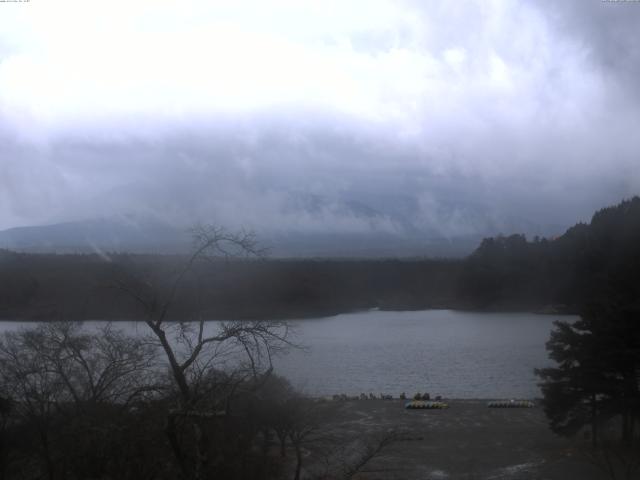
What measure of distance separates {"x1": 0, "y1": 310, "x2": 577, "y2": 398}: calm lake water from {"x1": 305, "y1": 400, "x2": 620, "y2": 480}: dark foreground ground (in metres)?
2.60

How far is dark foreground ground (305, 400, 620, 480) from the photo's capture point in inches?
620

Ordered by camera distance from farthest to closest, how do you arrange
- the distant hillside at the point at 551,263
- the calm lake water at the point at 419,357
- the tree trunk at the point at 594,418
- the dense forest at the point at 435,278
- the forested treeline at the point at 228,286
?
the distant hillside at the point at 551,263 < the dense forest at the point at 435,278 < the calm lake water at the point at 419,357 < the tree trunk at the point at 594,418 < the forested treeline at the point at 228,286

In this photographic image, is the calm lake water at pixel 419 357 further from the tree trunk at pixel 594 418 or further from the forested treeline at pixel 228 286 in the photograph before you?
the tree trunk at pixel 594 418

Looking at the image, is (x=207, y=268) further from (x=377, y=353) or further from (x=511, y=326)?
(x=511, y=326)

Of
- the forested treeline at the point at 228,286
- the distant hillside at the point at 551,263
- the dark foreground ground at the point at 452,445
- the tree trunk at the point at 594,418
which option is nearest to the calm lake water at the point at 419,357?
the forested treeline at the point at 228,286

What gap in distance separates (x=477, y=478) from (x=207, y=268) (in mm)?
11586

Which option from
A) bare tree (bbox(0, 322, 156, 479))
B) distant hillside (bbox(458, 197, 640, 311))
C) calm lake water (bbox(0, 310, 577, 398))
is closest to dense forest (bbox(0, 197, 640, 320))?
distant hillside (bbox(458, 197, 640, 311))

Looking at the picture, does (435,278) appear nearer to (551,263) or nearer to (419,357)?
(551,263)

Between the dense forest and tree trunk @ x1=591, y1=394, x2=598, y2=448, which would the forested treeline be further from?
tree trunk @ x1=591, y1=394, x2=598, y2=448

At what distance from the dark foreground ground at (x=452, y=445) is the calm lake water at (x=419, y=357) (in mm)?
2601

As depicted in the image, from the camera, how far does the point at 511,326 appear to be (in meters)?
57.2

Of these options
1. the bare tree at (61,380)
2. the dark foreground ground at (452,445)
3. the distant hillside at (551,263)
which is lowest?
the dark foreground ground at (452,445)

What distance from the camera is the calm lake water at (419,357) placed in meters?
31.2

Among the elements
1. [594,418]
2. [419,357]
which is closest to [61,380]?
[594,418]
